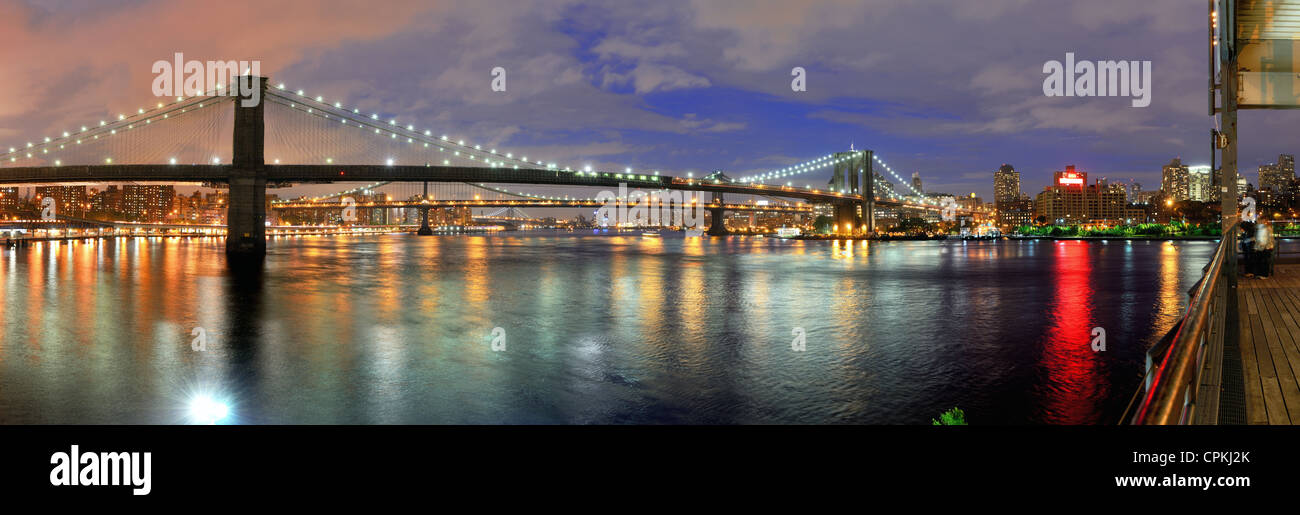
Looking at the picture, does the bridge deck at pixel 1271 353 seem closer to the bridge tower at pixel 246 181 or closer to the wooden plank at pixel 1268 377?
the wooden plank at pixel 1268 377

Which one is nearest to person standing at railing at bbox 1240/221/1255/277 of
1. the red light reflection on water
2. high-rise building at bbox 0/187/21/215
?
the red light reflection on water

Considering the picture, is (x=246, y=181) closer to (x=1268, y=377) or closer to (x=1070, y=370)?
(x=1070, y=370)

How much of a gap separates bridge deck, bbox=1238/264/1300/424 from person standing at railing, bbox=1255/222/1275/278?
121 inches

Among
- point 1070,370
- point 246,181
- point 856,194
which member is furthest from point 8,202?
point 1070,370

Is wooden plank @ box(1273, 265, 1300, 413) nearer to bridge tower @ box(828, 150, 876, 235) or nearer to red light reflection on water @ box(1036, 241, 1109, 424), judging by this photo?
red light reflection on water @ box(1036, 241, 1109, 424)

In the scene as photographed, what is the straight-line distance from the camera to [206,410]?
873 cm

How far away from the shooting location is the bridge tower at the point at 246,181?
49.3m

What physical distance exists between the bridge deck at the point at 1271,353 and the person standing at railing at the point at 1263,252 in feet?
10.1

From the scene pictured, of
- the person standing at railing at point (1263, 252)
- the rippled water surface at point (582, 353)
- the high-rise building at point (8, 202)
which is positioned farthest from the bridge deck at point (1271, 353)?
the high-rise building at point (8, 202)

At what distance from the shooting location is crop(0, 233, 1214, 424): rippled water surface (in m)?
8.76

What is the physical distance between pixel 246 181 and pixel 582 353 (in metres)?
46.7

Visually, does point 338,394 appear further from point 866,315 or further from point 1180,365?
point 866,315
